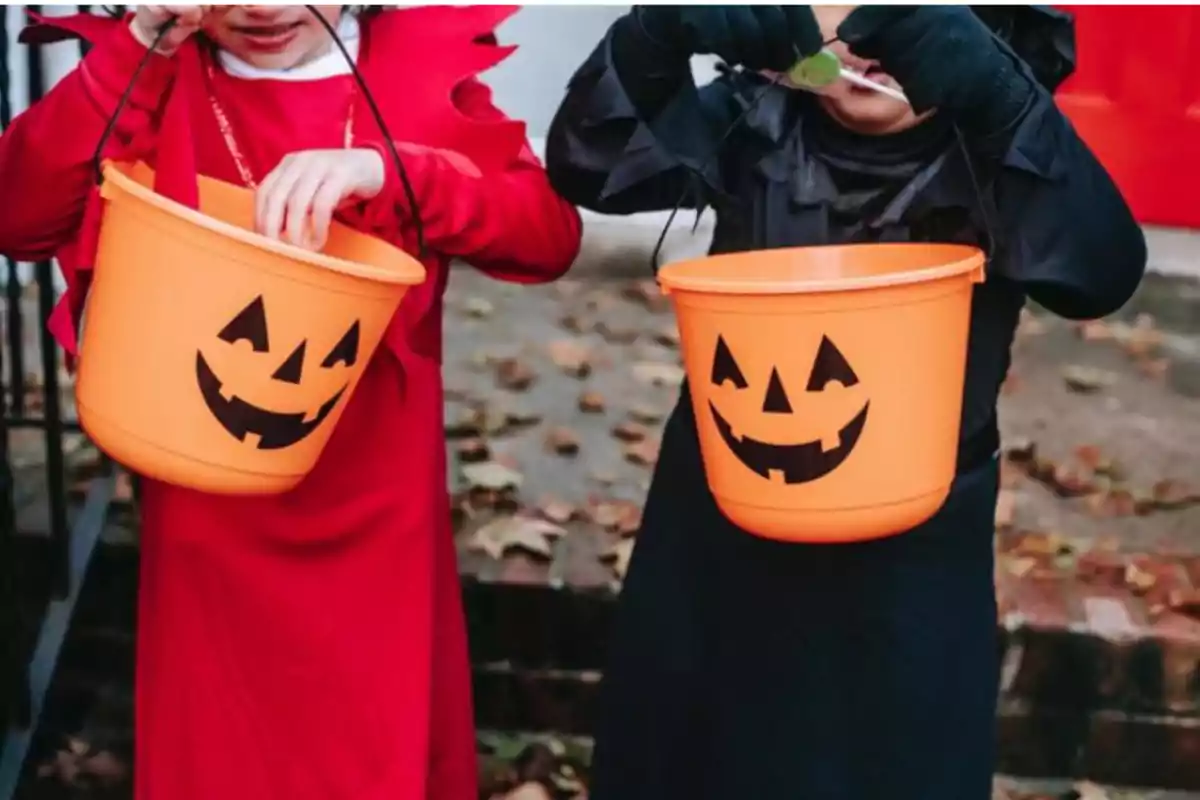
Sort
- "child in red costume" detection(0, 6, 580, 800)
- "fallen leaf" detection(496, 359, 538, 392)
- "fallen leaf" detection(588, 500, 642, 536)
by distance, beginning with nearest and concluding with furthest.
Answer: "child in red costume" detection(0, 6, 580, 800), "fallen leaf" detection(588, 500, 642, 536), "fallen leaf" detection(496, 359, 538, 392)

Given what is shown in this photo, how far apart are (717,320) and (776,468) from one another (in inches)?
6.0

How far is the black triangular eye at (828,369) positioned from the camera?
1.24m

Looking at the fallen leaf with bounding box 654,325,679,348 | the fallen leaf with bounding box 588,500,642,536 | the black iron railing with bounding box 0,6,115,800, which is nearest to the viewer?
the black iron railing with bounding box 0,6,115,800

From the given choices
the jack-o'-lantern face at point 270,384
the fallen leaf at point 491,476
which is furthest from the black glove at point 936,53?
the fallen leaf at point 491,476

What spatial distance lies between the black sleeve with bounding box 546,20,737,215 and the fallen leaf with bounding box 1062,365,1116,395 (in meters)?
1.80


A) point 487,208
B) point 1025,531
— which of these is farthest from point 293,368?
point 1025,531

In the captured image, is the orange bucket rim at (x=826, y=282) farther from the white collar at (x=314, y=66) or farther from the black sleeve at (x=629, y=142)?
the white collar at (x=314, y=66)

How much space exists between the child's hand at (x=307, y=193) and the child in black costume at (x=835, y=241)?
217 millimetres

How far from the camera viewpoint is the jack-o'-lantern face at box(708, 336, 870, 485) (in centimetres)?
125

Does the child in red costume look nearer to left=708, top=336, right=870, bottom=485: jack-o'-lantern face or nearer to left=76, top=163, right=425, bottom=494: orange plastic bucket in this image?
left=76, top=163, right=425, bottom=494: orange plastic bucket

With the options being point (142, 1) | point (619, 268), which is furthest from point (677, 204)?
point (619, 268)

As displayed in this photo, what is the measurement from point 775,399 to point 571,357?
1.85 meters

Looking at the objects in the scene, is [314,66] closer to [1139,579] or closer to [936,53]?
[936,53]

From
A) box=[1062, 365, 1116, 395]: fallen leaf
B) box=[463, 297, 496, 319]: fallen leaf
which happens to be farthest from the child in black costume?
box=[463, 297, 496, 319]: fallen leaf
